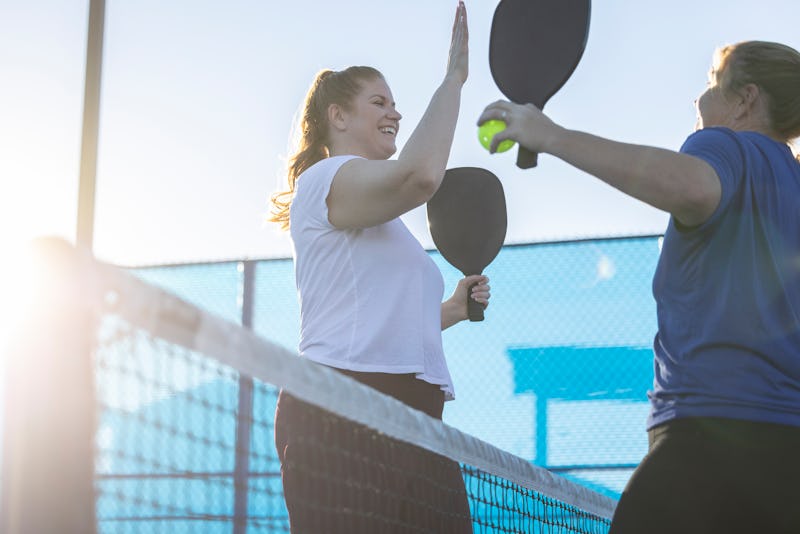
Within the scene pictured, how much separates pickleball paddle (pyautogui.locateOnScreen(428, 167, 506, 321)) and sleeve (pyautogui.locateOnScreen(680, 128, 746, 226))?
5.72 ft

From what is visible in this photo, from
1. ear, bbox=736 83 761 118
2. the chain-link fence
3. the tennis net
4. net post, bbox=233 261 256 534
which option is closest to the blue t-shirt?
ear, bbox=736 83 761 118

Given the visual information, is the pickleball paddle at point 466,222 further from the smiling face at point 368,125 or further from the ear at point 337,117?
the ear at point 337,117

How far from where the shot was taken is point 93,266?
7.49ft

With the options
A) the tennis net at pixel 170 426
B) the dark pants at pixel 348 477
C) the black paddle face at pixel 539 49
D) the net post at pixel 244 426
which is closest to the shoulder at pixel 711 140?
the black paddle face at pixel 539 49

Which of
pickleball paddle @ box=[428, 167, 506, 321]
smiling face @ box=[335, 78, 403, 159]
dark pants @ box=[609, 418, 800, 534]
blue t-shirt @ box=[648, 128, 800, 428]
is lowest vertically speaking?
dark pants @ box=[609, 418, 800, 534]

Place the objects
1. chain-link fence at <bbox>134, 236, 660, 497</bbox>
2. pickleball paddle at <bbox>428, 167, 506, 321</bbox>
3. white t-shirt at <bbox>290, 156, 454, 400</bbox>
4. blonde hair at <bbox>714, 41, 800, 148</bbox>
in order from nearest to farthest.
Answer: blonde hair at <bbox>714, 41, 800, 148</bbox> < white t-shirt at <bbox>290, 156, 454, 400</bbox> < pickleball paddle at <bbox>428, 167, 506, 321</bbox> < chain-link fence at <bbox>134, 236, 660, 497</bbox>

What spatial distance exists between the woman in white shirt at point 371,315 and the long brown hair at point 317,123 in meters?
0.37

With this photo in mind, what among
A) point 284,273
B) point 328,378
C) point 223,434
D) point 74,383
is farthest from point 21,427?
point 284,273

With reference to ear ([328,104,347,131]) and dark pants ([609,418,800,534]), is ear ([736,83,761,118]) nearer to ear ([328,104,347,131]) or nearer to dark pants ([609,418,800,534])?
dark pants ([609,418,800,534])

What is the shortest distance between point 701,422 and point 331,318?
1206 millimetres

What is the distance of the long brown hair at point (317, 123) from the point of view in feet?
13.3

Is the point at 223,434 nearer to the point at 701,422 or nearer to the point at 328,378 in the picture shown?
the point at 328,378

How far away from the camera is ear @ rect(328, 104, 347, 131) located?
3994 mm

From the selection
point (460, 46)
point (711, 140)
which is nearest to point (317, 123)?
point (460, 46)
